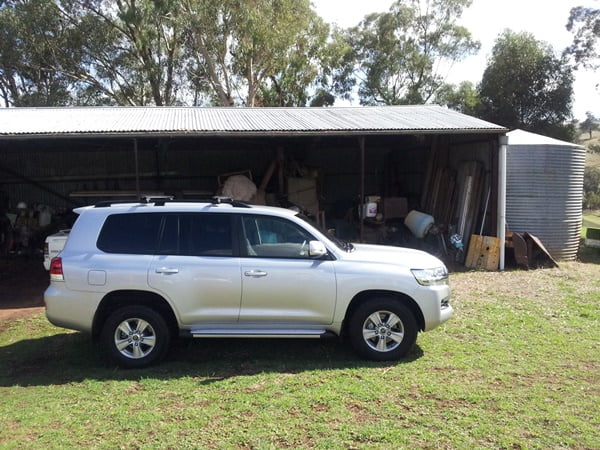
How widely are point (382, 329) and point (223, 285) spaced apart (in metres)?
1.72

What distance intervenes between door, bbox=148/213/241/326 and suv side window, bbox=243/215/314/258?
0.70 ft

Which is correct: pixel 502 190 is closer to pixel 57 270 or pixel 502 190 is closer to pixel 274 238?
pixel 274 238

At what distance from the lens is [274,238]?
16.8ft

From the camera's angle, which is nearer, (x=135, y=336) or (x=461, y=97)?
(x=135, y=336)

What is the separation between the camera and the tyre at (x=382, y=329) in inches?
197

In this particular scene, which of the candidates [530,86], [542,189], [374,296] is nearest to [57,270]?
[374,296]

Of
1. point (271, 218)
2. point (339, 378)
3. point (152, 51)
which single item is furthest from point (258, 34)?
point (339, 378)

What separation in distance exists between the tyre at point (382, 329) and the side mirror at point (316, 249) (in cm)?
70

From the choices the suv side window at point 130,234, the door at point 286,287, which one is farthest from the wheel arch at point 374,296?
the suv side window at point 130,234

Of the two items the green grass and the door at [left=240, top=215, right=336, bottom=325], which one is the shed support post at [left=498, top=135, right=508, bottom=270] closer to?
the door at [left=240, top=215, right=336, bottom=325]

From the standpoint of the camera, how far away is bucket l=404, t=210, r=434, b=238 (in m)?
11.9

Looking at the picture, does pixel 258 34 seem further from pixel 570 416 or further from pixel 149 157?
pixel 570 416

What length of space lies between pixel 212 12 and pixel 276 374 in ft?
65.0

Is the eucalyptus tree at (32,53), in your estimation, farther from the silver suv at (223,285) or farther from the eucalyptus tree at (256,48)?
the silver suv at (223,285)
